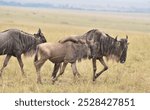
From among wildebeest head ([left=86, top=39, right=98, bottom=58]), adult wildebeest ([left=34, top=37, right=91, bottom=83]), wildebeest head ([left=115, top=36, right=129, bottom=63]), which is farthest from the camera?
wildebeest head ([left=115, top=36, right=129, bottom=63])

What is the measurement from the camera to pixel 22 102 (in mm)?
7430

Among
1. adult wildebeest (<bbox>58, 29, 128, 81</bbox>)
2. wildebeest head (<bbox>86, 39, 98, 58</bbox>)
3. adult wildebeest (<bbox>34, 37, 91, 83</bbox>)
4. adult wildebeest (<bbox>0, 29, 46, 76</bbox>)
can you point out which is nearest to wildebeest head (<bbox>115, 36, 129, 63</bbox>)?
adult wildebeest (<bbox>58, 29, 128, 81</bbox>)

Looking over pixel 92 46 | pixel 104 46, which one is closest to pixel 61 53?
pixel 92 46

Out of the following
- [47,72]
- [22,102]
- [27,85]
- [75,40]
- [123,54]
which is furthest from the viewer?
[47,72]

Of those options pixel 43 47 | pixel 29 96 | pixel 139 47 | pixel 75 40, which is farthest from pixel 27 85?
pixel 139 47

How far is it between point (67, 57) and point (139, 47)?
34.1 ft

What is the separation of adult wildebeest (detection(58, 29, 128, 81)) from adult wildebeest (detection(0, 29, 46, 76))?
1564 millimetres

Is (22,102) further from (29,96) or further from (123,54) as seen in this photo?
(123,54)

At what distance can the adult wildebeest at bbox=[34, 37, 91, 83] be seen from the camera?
10609 millimetres

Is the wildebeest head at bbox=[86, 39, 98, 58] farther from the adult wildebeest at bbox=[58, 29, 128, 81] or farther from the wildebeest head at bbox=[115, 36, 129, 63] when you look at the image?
the wildebeest head at bbox=[115, 36, 129, 63]

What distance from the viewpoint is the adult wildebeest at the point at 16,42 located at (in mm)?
11859

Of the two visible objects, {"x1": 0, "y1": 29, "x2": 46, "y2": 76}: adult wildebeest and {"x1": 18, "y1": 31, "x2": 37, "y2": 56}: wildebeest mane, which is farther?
{"x1": 18, "y1": 31, "x2": 37, "y2": 56}: wildebeest mane

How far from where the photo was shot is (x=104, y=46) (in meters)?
12.0

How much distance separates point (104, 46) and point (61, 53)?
1.74 metres
